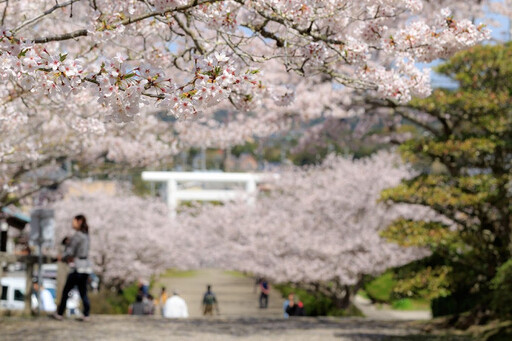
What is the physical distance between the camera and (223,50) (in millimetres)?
5707

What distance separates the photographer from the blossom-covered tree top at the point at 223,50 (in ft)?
14.5

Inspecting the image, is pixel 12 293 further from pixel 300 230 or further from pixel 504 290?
pixel 504 290

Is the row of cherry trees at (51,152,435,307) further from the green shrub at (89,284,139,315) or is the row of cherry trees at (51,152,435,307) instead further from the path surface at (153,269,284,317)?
the green shrub at (89,284,139,315)

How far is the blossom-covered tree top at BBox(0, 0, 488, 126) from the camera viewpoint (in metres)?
Result: 4.41

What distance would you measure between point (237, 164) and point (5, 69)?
368ft

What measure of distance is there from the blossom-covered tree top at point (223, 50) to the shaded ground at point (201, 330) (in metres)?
4.31

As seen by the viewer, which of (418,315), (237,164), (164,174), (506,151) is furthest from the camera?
(237,164)

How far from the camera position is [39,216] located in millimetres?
16609

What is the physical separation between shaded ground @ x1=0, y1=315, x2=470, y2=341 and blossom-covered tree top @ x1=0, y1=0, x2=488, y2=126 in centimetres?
431

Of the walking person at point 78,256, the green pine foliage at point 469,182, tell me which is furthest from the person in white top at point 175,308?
the green pine foliage at point 469,182

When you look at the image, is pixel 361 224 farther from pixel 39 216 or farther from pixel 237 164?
pixel 237 164

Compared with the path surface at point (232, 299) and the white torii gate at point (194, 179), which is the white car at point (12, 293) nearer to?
the path surface at point (232, 299)

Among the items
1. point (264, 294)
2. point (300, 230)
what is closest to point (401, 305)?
point (264, 294)

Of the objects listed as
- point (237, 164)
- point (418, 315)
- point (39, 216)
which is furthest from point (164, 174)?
point (39, 216)
